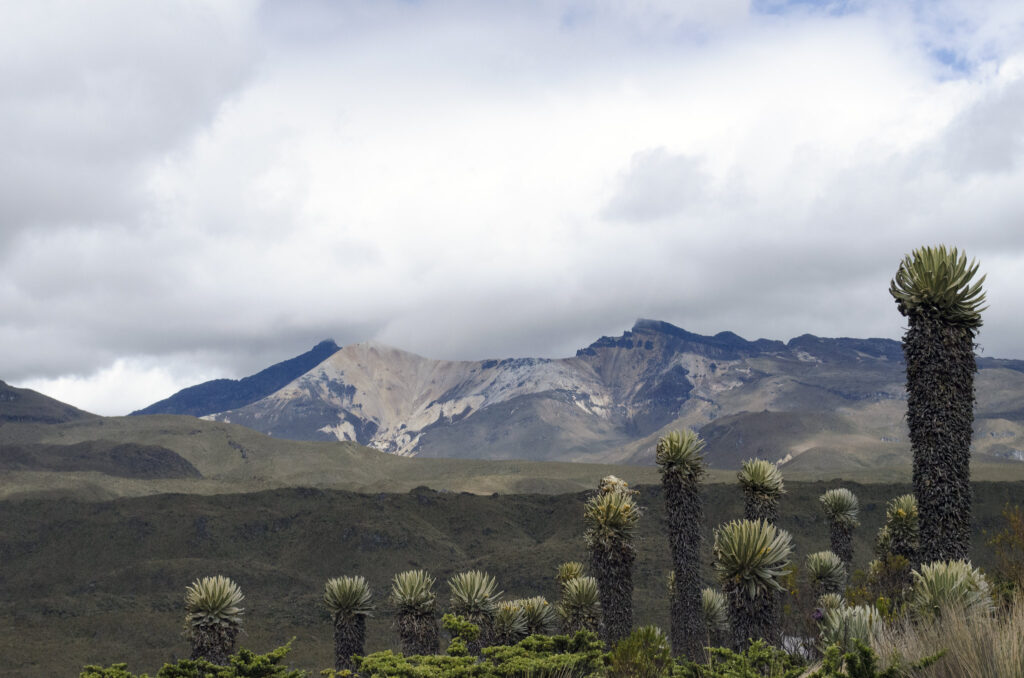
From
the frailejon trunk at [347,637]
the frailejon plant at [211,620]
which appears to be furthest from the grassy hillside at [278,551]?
the frailejon plant at [211,620]

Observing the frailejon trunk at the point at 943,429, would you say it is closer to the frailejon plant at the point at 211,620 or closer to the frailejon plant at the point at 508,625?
the frailejon plant at the point at 508,625

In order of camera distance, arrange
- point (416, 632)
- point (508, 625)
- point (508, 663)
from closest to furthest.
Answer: point (508, 663) → point (416, 632) → point (508, 625)

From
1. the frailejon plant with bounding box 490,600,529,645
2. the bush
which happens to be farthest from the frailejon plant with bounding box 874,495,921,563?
the bush

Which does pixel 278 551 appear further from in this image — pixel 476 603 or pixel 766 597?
pixel 766 597

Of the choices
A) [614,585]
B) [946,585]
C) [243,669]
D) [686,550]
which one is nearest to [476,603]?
[614,585]

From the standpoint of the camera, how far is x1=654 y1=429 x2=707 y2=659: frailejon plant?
81.4 ft

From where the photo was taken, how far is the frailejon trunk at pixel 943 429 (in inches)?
665

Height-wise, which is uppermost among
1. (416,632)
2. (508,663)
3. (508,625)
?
(508,663)

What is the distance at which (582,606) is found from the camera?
2798cm

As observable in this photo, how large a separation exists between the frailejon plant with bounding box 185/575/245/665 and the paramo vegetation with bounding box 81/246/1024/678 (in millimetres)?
46

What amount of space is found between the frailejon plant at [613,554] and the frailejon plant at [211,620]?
1106cm

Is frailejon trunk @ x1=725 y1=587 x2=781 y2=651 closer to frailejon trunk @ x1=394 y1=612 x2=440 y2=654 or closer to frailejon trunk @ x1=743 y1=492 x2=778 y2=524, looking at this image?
frailejon trunk @ x1=743 y1=492 x2=778 y2=524

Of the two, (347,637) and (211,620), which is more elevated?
(211,620)

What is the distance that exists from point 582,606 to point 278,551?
3405 inches
